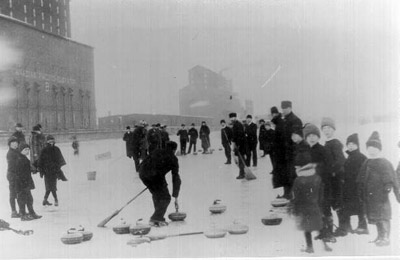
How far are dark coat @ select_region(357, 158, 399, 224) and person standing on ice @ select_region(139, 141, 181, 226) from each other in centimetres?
226

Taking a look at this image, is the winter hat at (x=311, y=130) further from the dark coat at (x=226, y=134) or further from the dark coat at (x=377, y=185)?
the dark coat at (x=226, y=134)

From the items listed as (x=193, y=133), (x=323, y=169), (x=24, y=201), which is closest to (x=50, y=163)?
(x=24, y=201)

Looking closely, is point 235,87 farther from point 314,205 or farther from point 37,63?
point 37,63

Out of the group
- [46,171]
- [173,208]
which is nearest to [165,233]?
[173,208]

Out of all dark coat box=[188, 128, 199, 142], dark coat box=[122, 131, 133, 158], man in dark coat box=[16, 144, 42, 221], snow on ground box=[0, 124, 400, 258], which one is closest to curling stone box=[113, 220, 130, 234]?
snow on ground box=[0, 124, 400, 258]

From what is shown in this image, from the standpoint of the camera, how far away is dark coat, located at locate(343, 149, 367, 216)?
15.3ft

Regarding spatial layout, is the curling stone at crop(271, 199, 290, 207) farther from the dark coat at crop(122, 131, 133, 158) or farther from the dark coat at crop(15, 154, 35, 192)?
the dark coat at crop(122, 131, 133, 158)

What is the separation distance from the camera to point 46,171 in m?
6.09

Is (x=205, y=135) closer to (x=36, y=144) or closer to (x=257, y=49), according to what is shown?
(x=257, y=49)

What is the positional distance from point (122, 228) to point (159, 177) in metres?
0.81

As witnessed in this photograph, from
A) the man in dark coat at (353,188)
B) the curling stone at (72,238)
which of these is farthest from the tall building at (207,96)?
the curling stone at (72,238)

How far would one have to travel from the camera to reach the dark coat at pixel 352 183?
4660 millimetres

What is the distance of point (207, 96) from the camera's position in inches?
286

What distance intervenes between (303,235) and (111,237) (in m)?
2.45
